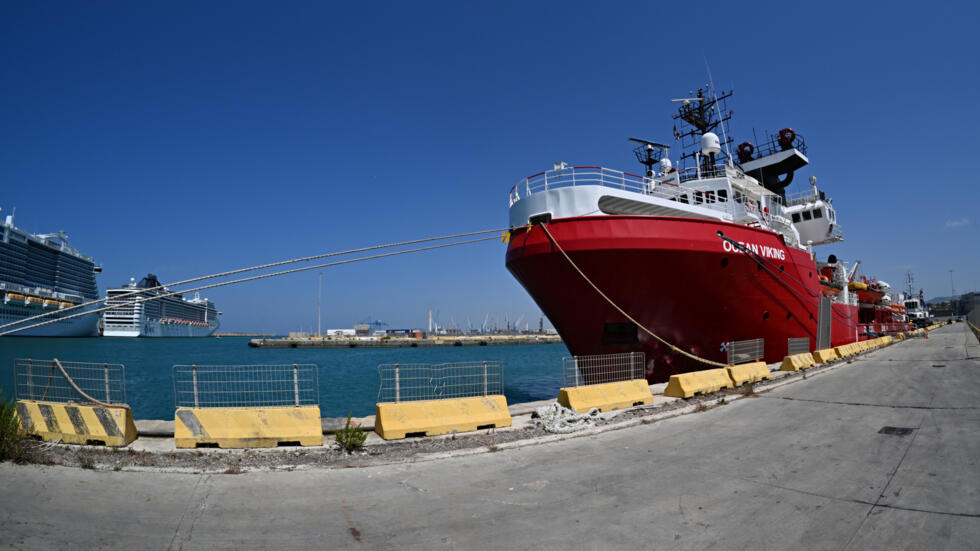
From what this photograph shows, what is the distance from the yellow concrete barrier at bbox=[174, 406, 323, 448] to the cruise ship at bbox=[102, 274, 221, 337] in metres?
83.2

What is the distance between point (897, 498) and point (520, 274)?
9.12m

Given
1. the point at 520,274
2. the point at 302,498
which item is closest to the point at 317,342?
the point at 520,274

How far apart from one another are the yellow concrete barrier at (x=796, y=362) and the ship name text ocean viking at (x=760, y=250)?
3103 mm

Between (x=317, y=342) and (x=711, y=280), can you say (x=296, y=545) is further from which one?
(x=317, y=342)

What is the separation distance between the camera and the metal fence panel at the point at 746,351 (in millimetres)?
13159

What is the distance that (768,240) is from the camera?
13820 mm

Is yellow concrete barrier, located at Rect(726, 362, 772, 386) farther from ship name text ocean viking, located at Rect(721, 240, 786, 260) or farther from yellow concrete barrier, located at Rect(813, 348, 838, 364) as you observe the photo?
yellow concrete barrier, located at Rect(813, 348, 838, 364)

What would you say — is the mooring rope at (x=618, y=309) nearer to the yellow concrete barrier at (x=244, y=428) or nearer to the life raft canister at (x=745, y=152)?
the yellow concrete barrier at (x=244, y=428)

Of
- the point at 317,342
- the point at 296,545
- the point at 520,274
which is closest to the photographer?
the point at 296,545

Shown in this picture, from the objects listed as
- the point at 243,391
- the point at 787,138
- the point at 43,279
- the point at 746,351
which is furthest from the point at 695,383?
the point at 43,279

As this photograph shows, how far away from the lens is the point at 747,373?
12.0 m

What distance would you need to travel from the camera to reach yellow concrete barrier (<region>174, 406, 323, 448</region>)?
6418 mm

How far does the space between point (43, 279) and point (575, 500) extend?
102 metres

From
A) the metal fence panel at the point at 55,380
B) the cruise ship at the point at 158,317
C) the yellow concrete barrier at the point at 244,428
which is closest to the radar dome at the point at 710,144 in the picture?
the yellow concrete barrier at the point at 244,428
